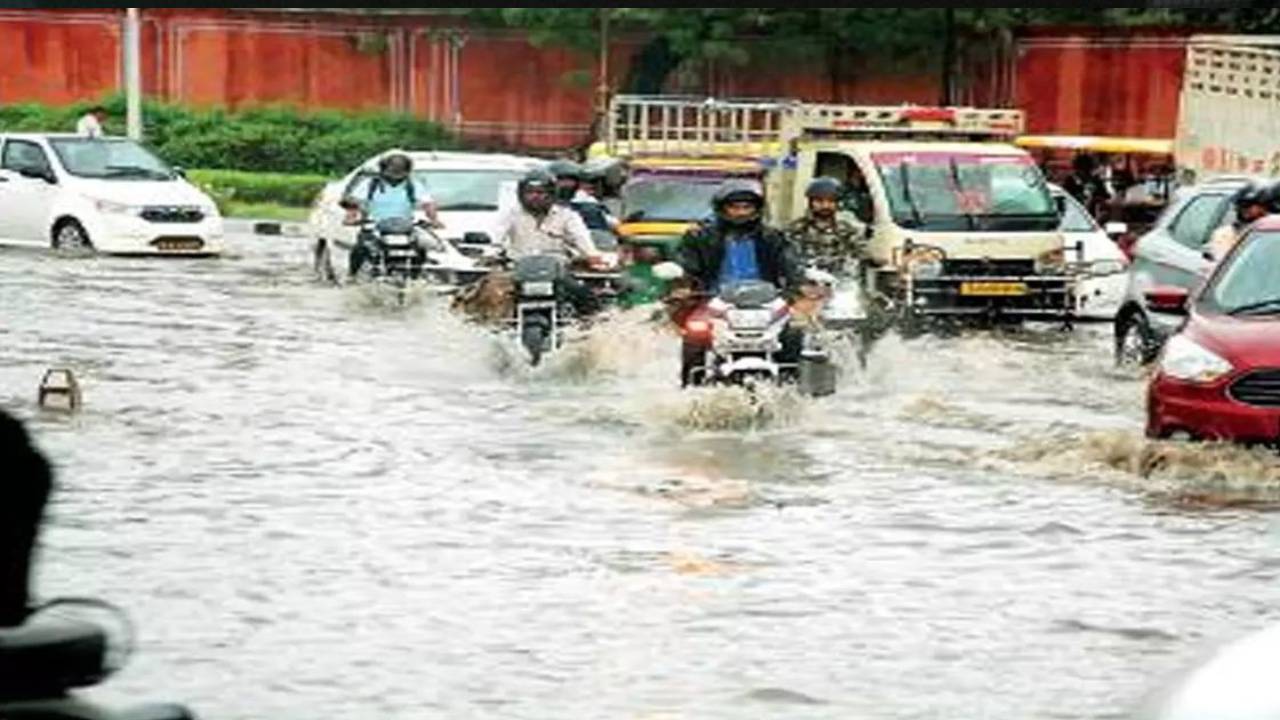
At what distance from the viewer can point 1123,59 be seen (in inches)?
1351

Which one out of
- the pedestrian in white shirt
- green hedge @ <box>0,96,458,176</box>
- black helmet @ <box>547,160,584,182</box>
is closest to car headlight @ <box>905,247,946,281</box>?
black helmet @ <box>547,160,584,182</box>

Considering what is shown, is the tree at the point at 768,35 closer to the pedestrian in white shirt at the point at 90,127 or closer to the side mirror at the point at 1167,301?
the pedestrian in white shirt at the point at 90,127

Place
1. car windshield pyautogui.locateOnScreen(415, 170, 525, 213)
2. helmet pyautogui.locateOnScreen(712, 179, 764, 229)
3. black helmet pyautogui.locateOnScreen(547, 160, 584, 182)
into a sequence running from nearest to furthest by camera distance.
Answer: helmet pyautogui.locateOnScreen(712, 179, 764, 229)
black helmet pyautogui.locateOnScreen(547, 160, 584, 182)
car windshield pyautogui.locateOnScreen(415, 170, 525, 213)

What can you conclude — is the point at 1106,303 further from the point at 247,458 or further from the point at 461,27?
the point at 461,27

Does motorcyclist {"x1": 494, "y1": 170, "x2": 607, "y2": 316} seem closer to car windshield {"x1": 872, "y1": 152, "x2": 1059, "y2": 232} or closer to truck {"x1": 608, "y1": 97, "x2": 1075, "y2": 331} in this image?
truck {"x1": 608, "y1": 97, "x2": 1075, "y2": 331}

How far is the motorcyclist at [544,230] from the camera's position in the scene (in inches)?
674

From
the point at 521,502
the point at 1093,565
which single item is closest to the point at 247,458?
the point at 521,502

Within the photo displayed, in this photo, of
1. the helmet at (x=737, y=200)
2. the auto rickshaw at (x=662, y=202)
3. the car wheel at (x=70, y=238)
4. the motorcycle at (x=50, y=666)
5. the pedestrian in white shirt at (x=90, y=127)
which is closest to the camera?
the motorcycle at (x=50, y=666)


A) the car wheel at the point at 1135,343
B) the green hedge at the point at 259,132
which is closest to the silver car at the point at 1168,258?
the car wheel at the point at 1135,343

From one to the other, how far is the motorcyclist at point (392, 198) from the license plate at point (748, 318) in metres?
7.49

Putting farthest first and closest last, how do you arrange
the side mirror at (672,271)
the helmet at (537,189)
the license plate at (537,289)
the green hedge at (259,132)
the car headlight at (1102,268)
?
the green hedge at (259,132) → the car headlight at (1102,268) → the helmet at (537,189) → the license plate at (537,289) → the side mirror at (672,271)

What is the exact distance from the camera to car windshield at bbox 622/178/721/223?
19891mm

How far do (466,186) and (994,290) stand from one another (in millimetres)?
5287

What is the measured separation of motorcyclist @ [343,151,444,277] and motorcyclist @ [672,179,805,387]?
22.3ft
